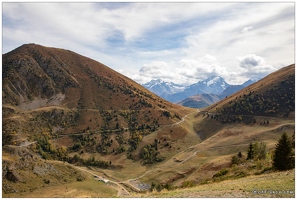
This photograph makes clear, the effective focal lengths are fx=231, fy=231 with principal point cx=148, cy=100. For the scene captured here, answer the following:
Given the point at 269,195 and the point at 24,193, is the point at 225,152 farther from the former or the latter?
the point at 269,195

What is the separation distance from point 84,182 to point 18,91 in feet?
444

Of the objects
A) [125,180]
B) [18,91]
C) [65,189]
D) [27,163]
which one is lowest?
[125,180]

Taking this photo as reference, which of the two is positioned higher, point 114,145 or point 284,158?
point 284,158

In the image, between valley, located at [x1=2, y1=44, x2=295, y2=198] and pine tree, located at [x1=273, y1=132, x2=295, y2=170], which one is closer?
pine tree, located at [x1=273, y1=132, x2=295, y2=170]

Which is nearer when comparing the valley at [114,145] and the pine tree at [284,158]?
the pine tree at [284,158]

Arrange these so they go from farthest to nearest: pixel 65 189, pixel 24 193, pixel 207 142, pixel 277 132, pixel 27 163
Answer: pixel 207 142
pixel 277 132
pixel 27 163
pixel 65 189
pixel 24 193

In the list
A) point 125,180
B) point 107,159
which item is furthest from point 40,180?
point 107,159

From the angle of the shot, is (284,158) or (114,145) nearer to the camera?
(284,158)

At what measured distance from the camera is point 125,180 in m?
117

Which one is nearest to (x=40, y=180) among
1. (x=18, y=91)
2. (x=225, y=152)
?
(x=225, y=152)

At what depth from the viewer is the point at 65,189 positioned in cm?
8706

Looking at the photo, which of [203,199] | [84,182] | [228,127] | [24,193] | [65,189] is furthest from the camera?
[228,127]

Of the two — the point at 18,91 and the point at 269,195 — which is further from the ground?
the point at 18,91

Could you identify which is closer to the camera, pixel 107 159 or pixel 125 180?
pixel 125 180
